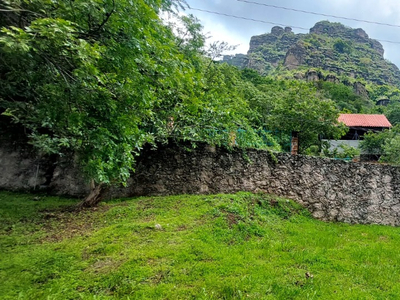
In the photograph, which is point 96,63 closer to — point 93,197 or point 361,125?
point 93,197

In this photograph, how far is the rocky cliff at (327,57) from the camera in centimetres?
4816

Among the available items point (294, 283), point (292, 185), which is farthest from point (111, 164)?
point (292, 185)

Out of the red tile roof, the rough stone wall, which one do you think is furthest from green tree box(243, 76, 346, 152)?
the red tile roof

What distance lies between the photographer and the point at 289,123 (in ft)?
35.9

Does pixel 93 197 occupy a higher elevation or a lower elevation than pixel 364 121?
lower

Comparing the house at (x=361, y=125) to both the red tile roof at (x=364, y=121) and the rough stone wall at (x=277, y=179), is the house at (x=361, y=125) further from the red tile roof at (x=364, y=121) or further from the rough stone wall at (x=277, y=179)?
the rough stone wall at (x=277, y=179)

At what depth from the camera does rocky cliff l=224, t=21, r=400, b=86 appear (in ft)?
158

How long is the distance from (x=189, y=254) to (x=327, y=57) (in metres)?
59.3

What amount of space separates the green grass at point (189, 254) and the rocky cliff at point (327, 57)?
38.2 meters

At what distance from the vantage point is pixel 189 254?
10.2 ft

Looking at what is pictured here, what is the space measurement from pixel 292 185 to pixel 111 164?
479 cm

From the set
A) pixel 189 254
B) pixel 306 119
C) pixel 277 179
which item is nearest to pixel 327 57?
pixel 306 119

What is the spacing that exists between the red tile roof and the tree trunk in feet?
58.6

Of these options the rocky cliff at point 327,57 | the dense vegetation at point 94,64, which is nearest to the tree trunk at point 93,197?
the dense vegetation at point 94,64
